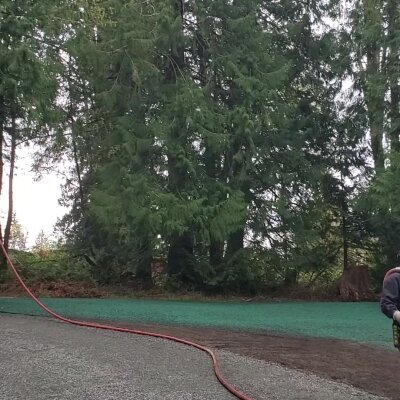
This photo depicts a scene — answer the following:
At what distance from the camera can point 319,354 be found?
286 inches

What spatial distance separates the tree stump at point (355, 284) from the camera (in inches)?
682

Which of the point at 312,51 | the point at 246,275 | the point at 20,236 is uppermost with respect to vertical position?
the point at 312,51

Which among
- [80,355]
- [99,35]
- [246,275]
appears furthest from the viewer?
[246,275]

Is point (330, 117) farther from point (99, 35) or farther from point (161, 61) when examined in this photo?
point (99, 35)

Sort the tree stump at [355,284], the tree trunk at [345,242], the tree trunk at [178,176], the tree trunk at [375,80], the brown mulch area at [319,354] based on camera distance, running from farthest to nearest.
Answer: the tree trunk at [345,242] < the tree stump at [355,284] < the tree trunk at [375,80] < the tree trunk at [178,176] < the brown mulch area at [319,354]

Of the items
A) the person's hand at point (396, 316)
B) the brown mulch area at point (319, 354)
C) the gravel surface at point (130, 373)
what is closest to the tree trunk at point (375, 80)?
the brown mulch area at point (319, 354)

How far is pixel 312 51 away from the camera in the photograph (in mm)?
18969

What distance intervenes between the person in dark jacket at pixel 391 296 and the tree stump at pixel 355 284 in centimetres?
1359

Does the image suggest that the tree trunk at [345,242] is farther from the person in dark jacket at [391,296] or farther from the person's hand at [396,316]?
the person's hand at [396,316]

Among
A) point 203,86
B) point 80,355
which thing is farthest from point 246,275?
point 80,355

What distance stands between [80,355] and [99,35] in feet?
31.5

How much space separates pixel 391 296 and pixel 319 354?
3.35 meters

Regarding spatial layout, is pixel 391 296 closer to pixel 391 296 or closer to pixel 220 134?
pixel 391 296

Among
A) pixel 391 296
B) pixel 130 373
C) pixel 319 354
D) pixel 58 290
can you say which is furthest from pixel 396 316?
pixel 58 290
